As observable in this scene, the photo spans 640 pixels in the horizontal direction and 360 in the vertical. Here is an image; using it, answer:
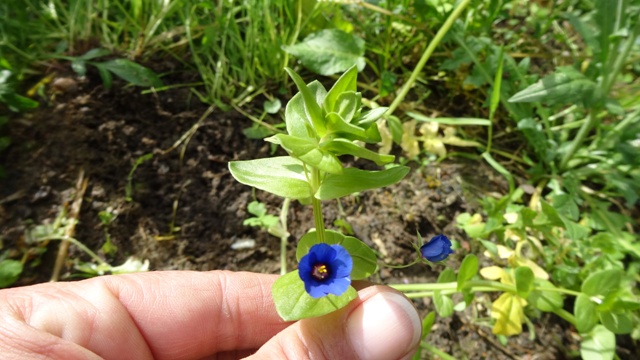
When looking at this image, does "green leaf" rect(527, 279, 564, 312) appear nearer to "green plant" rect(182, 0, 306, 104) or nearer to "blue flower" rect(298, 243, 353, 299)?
"blue flower" rect(298, 243, 353, 299)

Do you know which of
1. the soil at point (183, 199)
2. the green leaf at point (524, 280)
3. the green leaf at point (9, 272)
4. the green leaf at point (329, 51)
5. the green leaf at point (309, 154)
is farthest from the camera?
the green leaf at point (329, 51)

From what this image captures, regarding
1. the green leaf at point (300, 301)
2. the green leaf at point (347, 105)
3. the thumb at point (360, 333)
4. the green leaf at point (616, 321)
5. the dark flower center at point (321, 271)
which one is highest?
the green leaf at point (347, 105)

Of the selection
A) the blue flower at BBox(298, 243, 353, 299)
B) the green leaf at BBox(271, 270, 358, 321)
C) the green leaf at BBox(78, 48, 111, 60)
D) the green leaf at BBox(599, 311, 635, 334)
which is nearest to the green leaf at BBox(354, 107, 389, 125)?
the blue flower at BBox(298, 243, 353, 299)

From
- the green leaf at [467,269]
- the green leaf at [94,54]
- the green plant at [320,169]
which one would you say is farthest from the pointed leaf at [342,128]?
the green leaf at [94,54]

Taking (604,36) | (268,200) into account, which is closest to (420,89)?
(604,36)

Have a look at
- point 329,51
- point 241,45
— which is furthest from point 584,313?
point 241,45

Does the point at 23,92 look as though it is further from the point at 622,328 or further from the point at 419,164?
the point at 622,328

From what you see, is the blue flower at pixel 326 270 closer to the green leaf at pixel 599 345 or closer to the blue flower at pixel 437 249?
the blue flower at pixel 437 249
